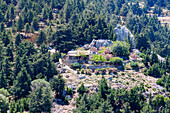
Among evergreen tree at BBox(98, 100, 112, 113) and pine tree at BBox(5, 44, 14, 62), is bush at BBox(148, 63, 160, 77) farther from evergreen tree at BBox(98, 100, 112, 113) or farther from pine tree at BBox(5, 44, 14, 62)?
pine tree at BBox(5, 44, 14, 62)

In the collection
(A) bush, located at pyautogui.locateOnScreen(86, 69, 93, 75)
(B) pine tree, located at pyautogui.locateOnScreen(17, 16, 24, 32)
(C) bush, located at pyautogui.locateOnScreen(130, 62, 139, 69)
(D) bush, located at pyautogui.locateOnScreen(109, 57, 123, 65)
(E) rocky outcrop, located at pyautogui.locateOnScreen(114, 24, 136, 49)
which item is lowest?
(A) bush, located at pyautogui.locateOnScreen(86, 69, 93, 75)

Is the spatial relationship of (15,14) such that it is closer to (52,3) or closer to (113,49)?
(52,3)

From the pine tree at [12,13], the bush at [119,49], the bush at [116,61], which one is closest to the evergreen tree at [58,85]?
the bush at [116,61]

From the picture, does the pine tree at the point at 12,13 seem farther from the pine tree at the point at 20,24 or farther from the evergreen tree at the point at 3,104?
the evergreen tree at the point at 3,104

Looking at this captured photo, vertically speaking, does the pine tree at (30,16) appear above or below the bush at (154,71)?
above

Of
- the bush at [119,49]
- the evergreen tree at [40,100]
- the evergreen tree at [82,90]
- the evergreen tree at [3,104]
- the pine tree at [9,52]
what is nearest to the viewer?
the evergreen tree at [3,104]

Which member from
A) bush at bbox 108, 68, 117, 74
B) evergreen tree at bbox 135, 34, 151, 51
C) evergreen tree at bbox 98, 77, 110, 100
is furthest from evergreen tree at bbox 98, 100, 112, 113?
evergreen tree at bbox 135, 34, 151, 51

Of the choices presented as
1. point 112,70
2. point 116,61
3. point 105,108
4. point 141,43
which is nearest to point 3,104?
point 105,108

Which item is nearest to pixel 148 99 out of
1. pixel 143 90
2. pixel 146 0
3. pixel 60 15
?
pixel 143 90
